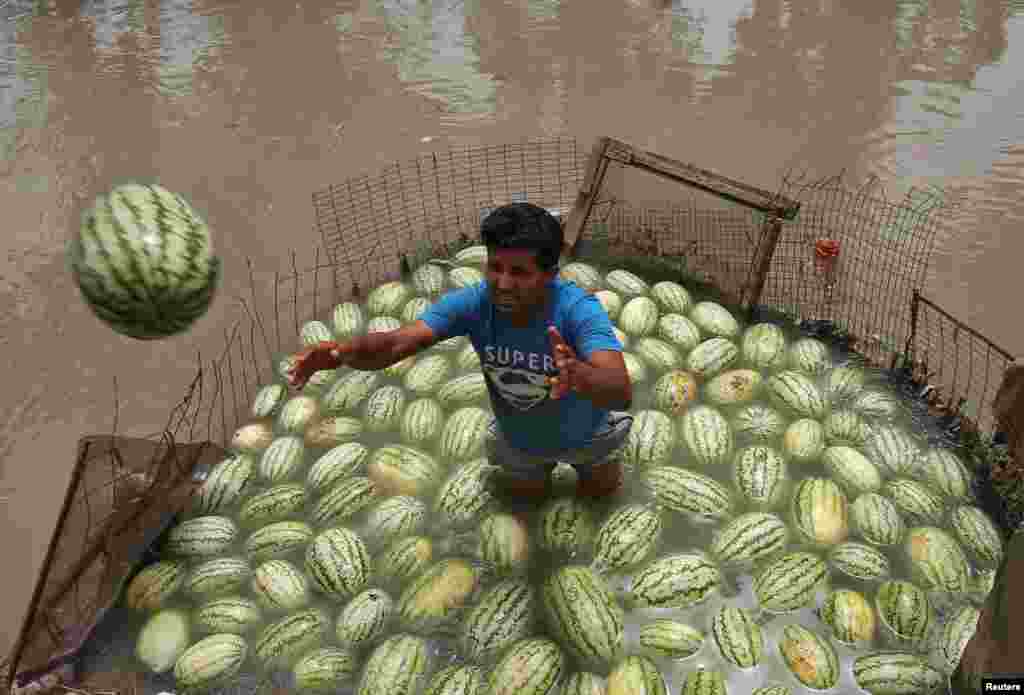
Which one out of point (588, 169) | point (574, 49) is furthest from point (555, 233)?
point (574, 49)

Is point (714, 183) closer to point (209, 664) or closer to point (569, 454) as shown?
point (569, 454)

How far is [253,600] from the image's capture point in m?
3.18

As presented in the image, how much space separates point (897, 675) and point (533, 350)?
6.09 ft

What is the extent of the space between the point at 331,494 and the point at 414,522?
45cm

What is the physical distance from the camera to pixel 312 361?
245 centimetres

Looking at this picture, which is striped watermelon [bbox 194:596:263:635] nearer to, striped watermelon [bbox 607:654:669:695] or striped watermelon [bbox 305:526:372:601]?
striped watermelon [bbox 305:526:372:601]

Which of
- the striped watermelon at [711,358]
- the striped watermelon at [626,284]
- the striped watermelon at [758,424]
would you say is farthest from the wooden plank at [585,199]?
the striped watermelon at [758,424]

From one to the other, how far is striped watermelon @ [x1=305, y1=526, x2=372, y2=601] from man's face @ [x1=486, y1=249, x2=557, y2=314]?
148cm

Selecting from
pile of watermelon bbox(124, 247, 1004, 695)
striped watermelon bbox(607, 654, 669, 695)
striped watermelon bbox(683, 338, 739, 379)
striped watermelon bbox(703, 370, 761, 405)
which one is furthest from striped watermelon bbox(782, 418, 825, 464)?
striped watermelon bbox(607, 654, 669, 695)

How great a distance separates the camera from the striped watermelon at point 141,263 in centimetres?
244

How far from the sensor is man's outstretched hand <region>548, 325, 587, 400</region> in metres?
2.09

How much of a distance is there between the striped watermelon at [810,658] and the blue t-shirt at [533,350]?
1131 millimetres

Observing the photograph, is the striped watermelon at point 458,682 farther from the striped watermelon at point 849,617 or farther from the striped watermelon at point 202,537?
the striped watermelon at point 849,617

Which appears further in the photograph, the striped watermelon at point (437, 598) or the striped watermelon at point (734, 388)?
the striped watermelon at point (734, 388)
